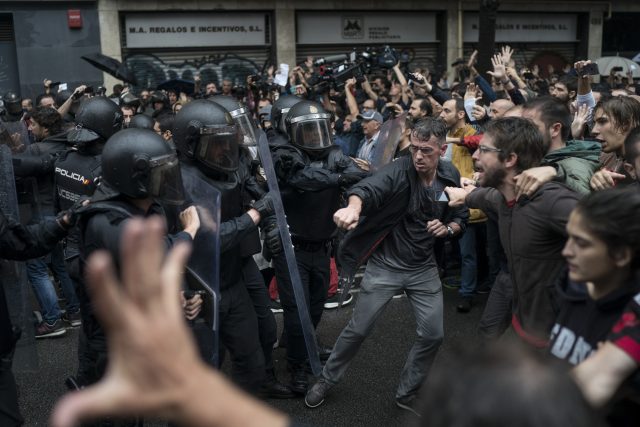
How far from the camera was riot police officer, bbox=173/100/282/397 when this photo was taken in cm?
377

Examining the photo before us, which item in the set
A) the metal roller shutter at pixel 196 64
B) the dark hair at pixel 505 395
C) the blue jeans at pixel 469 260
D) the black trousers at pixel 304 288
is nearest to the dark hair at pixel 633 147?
the black trousers at pixel 304 288

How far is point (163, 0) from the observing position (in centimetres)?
1673

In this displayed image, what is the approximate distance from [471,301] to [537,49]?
1700 cm

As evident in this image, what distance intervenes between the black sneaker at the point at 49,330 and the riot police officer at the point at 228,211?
8.03 feet

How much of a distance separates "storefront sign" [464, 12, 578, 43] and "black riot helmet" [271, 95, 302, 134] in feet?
52.1

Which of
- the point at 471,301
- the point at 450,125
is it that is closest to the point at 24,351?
the point at 471,301

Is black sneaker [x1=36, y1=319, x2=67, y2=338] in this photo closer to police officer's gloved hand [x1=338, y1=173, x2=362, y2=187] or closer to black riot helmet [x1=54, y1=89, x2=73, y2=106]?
police officer's gloved hand [x1=338, y1=173, x2=362, y2=187]

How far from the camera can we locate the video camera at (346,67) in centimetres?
945

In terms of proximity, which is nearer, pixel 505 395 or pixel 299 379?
pixel 505 395

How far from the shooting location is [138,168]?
119 inches

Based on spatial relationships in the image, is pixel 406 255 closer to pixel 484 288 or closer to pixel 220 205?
pixel 220 205

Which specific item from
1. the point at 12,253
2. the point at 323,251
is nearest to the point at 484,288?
the point at 323,251

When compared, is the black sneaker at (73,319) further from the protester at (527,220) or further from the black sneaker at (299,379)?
the protester at (527,220)

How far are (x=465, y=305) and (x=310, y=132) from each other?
221 cm
